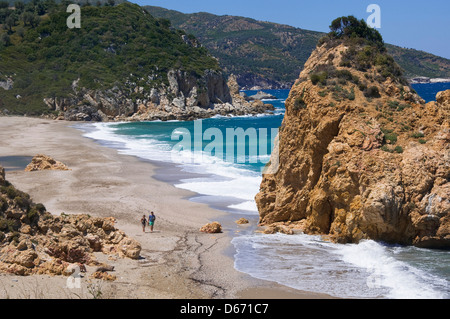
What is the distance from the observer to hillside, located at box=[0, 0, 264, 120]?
80.2 metres

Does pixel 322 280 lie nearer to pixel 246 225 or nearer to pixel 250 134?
pixel 246 225

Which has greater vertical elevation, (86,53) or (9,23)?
(9,23)

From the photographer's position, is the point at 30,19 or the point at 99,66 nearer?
the point at 99,66

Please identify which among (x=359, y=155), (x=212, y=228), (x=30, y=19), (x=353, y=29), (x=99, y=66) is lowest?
(x=212, y=228)

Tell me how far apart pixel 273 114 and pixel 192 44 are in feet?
97.6

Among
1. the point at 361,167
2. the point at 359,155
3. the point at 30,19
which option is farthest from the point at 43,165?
the point at 30,19

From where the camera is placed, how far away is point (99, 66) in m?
90.8

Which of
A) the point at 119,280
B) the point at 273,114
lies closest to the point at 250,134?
the point at 273,114

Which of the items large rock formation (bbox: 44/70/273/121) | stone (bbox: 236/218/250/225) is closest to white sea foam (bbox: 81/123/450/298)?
stone (bbox: 236/218/250/225)

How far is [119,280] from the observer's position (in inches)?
440

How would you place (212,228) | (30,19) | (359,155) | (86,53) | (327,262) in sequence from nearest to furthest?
(327,262) → (359,155) → (212,228) → (86,53) → (30,19)

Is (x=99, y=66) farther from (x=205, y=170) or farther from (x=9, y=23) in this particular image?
(x=205, y=170)

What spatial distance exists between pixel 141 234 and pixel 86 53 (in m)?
84.6
